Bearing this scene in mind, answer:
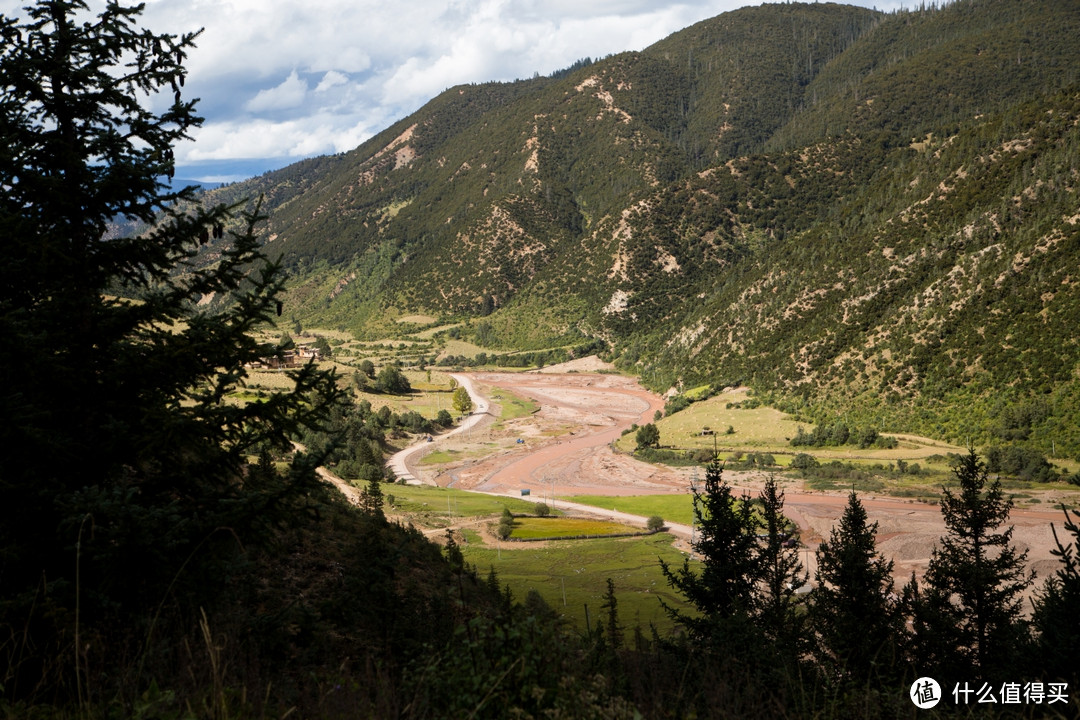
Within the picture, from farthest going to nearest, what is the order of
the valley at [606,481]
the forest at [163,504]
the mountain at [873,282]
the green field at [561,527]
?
the mountain at [873,282] < the green field at [561,527] < the valley at [606,481] < the forest at [163,504]

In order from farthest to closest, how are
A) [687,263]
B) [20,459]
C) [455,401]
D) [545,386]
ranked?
[687,263] → [545,386] → [455,401] → [20,459]

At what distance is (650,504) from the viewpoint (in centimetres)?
6250

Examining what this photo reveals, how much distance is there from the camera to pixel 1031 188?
7225 centimetres

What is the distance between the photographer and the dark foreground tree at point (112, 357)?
19.3ft

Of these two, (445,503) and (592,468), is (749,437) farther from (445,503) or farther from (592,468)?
(445,503)

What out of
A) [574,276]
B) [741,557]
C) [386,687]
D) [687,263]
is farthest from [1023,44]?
[386,687]

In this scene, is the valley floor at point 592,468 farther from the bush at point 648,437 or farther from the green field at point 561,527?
the green field at point 561,527

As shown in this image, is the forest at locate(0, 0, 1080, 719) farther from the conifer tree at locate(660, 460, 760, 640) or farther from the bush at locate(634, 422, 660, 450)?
the bush at locate(634, 422, 660, 450)

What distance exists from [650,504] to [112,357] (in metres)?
59.6

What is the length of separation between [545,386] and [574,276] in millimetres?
55139

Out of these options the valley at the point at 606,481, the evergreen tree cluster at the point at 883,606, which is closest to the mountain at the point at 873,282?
the valley at the point at 606,481

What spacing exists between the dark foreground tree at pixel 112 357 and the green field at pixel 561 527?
159ft

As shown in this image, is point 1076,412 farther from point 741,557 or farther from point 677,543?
point 741,557

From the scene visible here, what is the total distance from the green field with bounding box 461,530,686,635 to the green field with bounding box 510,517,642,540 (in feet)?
5.05
